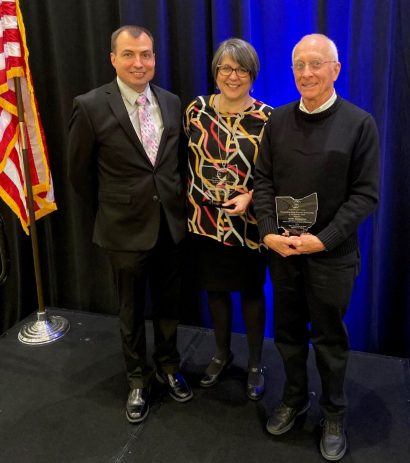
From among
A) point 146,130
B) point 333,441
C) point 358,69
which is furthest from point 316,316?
point 358,69

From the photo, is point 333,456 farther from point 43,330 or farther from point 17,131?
point 17,131

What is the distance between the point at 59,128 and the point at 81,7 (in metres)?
0.71

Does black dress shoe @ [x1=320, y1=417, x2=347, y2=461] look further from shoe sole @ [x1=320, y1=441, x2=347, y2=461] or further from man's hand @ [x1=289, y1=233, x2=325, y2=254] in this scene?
man's hand @ [x1=289, y1=233, x2=325, y2=254]

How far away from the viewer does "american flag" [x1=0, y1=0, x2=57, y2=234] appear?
2.52m

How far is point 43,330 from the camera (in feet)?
9.68

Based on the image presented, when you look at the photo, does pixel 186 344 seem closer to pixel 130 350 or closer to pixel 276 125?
pixel 130 350

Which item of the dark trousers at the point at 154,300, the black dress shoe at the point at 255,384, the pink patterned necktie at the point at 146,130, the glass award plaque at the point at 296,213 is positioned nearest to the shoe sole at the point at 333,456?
the black dress shoe at the point at 255,384

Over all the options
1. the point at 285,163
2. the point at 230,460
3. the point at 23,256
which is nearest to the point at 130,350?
the point at 230,460

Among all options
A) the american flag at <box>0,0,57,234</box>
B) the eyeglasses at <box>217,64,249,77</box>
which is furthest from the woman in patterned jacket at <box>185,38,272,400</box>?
A: the american flag at <box>0,0,57,234</box>

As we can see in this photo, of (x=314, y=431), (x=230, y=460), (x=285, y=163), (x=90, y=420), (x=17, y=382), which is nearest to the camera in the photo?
(x=285, y=163)

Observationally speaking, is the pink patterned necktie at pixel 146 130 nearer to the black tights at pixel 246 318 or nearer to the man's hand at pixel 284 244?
the man's hand at pixel 284 244

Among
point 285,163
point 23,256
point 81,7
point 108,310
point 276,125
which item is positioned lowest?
point 108,310

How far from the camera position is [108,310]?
10.6 feet

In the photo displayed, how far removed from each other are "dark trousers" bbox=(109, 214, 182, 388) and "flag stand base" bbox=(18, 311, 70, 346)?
0.89 m
